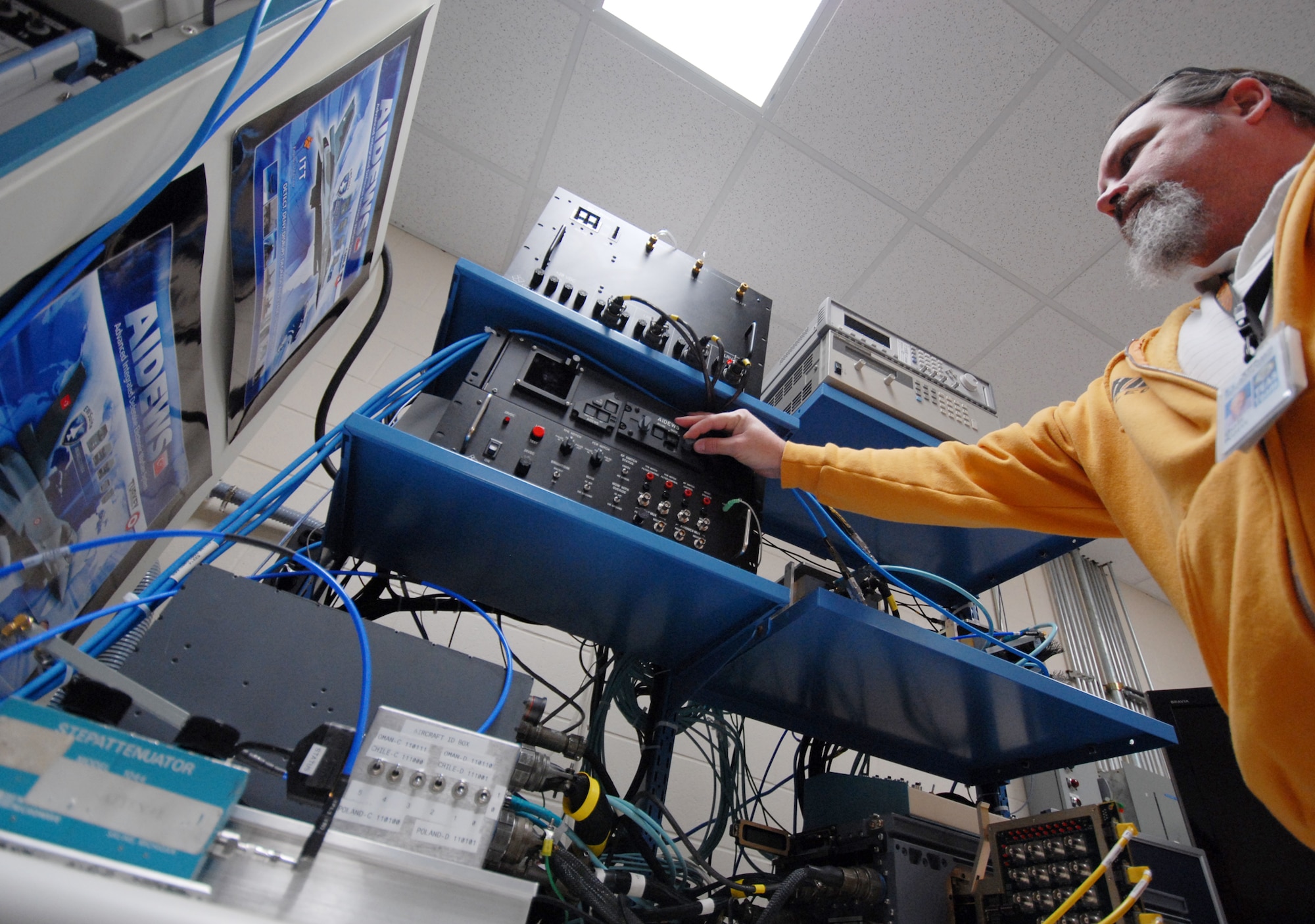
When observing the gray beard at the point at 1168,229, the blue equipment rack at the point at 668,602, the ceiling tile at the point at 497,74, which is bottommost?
the blue equipment rack at the point at 668,602

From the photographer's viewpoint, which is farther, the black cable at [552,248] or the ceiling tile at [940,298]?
the ceiling tile at [940,298]

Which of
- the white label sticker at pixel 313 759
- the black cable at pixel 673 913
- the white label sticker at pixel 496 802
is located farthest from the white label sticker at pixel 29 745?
the black cable at pixel 673 913

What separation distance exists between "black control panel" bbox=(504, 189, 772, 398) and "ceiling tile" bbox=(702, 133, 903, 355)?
0.89 meters

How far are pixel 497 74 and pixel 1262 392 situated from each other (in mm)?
1996

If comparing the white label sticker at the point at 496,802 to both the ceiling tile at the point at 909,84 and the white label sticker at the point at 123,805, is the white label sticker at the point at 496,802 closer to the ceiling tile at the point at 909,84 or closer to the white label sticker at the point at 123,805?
the white label sticker at the point at 123,805

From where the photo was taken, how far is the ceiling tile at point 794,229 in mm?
1890

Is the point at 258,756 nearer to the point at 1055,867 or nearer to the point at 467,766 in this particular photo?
the point at 467,766

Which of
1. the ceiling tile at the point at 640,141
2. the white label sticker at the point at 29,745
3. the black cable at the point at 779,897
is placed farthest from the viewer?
the ceiling tile at the point at 640,141

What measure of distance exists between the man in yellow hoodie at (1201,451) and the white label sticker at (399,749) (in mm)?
615

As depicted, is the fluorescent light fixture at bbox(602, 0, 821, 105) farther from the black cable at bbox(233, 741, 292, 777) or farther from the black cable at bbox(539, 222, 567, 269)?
the black cable at bbox(233, 741, 292, 777)

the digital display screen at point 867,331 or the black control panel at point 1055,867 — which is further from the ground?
the digital display screen at point 867,331

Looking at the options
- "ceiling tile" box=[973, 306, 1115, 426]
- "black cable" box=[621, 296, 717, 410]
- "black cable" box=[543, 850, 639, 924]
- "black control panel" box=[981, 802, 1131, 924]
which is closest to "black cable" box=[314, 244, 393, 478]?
"black cable" box=[621, 296, 717, 410]

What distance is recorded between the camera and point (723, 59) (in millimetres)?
1686

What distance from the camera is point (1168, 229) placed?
0.93 meters
